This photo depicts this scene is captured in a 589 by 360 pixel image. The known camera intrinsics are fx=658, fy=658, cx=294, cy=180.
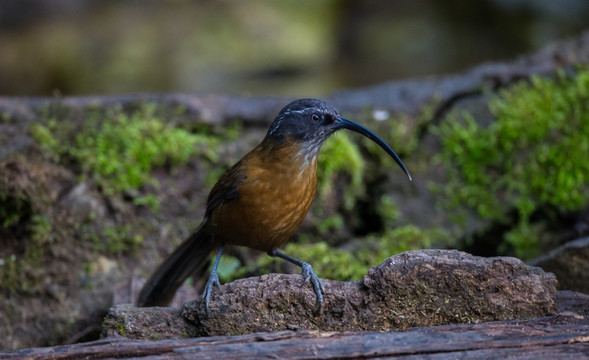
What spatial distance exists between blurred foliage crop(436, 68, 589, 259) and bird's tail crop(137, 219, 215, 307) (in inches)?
102

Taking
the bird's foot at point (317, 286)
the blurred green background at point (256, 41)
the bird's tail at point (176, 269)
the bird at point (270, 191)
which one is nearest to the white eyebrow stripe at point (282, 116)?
the bird at point (270, 191)

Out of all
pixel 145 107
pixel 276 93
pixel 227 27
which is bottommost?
pixel 145 107

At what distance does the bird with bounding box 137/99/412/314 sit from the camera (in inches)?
166

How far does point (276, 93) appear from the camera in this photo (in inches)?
529

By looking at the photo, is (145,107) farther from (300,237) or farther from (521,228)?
(521,228)

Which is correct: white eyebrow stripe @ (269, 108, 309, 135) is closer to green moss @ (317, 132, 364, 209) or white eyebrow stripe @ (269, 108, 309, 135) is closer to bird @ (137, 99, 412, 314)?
bird @ (137, 99, 412, 314)

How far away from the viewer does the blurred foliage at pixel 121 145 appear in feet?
18.6

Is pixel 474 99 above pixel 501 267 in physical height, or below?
above

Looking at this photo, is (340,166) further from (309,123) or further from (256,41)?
(256,41)

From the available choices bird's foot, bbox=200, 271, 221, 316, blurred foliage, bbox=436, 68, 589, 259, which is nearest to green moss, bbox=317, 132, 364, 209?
blurred foliage, bbox=436, 68, 589, 259

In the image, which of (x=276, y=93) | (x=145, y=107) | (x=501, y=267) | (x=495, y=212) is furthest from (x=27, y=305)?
(x=276, y=93)

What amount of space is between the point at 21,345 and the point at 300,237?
249 centimetres

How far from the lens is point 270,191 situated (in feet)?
13.8

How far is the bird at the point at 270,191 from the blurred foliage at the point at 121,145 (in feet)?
4.45
